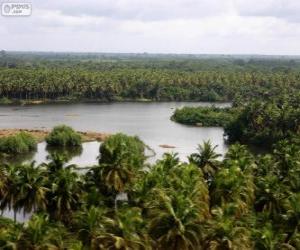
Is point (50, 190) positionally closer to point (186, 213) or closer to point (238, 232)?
point (186, 213)

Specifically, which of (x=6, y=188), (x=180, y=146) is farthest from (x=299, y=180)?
(x=180, y=146)

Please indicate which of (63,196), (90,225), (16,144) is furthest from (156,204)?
(16,144)

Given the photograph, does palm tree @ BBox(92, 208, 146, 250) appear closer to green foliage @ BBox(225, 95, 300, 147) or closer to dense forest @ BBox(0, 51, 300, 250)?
dense forest @ BBox(0, 51, 300, 250)

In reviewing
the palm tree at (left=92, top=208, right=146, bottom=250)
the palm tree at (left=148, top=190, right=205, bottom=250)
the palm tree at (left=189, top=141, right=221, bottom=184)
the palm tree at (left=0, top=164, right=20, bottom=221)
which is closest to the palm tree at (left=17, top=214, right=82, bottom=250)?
the palm tree at (left=92, top=208, right=146, bottom=250)

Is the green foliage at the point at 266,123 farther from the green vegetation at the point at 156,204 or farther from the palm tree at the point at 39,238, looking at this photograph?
the palm tree at the point at 39,238

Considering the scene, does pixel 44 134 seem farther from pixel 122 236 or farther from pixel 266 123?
pixel 122 236
